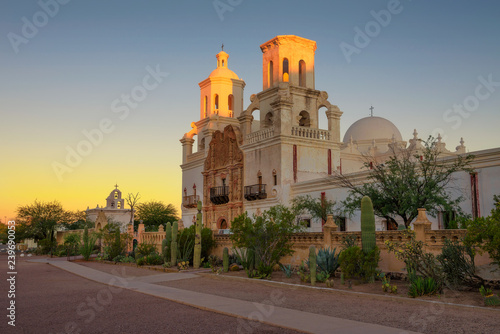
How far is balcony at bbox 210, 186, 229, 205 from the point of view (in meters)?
39.8

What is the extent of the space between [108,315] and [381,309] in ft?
21.8

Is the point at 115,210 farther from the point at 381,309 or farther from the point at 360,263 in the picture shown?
the point at 381,309

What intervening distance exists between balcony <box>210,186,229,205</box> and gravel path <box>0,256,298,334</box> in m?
23.7

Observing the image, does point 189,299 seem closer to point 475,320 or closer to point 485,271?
point 475,320

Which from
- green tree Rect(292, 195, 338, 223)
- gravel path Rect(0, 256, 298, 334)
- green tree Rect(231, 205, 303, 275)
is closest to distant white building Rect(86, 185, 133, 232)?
green tree Rect(292, 195, 338, 223)

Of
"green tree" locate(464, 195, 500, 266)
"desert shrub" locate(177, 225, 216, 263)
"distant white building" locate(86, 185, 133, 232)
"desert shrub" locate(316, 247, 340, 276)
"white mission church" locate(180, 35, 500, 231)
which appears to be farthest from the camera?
"distant white building" locate(86, 185, 133, 232)

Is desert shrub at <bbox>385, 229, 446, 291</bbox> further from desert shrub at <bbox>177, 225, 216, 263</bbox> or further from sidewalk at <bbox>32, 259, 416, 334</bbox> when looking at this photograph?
desert shrub at <bbox>177, 225, 216, 263</bbox>

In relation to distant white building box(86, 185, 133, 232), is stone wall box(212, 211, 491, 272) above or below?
below

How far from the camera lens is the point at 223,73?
4769 centimetres

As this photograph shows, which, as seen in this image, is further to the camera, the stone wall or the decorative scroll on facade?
the decorative scroll on facade

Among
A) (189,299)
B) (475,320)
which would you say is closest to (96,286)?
(189,299)

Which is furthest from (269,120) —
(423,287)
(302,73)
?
(423,287)

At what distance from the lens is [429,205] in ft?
66.3

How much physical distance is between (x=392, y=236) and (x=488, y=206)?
865 cm
